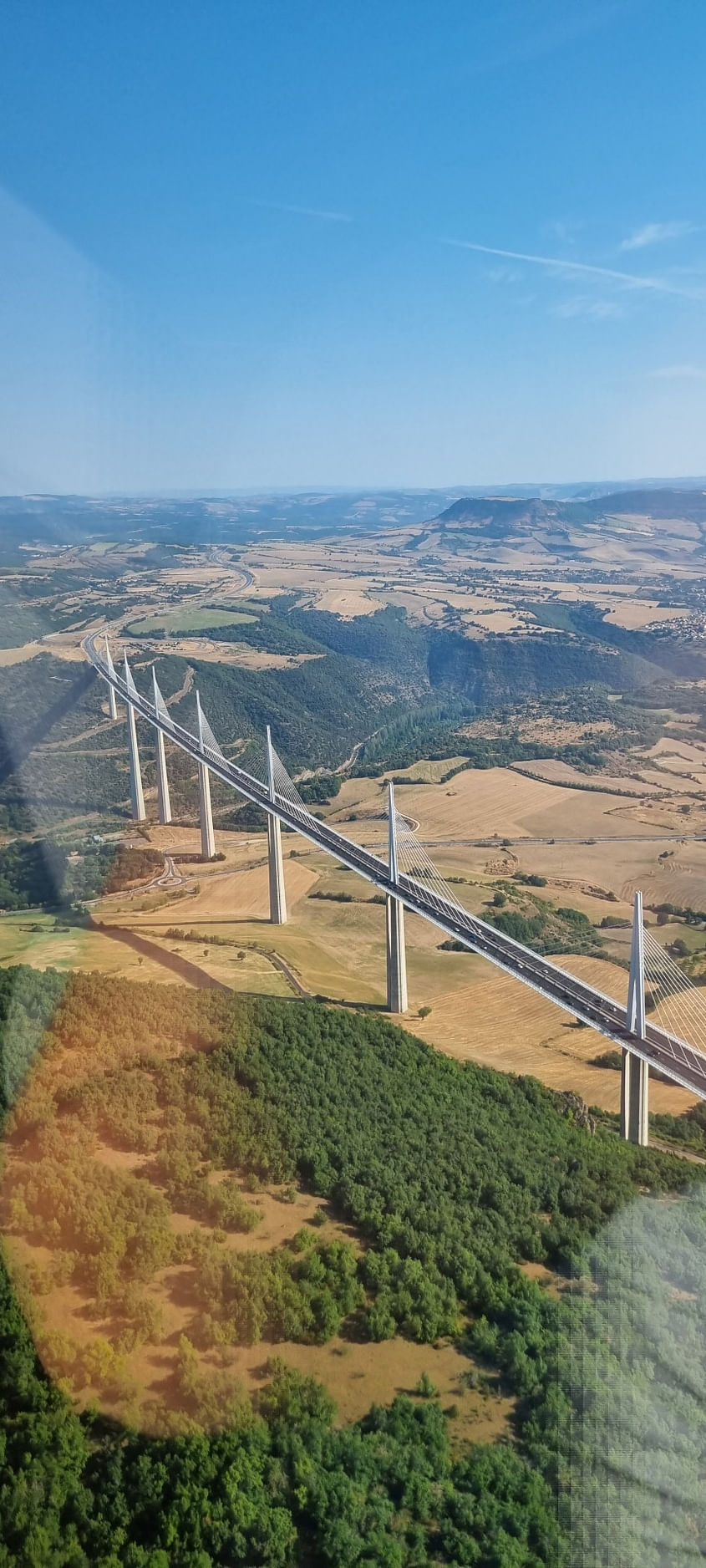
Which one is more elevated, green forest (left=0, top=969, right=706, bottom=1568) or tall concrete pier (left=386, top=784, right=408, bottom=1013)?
green forest (left=0, top=969, right=706, bottom=1568)

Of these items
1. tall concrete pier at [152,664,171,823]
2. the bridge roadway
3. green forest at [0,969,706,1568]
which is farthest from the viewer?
tall concrete pier at [152,664,171,823]

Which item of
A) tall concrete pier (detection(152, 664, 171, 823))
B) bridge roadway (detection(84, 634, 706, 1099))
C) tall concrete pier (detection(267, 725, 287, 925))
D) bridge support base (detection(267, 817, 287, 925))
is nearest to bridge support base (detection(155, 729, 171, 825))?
tall concrete pier (detection(152, 664, 171, 823))

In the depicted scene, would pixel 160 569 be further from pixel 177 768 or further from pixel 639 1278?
pixel 639 1278

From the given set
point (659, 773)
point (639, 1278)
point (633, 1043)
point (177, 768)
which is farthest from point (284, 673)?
point (639, 1278)

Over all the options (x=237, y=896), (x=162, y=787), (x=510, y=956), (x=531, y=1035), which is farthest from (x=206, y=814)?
(x=510, y=956)

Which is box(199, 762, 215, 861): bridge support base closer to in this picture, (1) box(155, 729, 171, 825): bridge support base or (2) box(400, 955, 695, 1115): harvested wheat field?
(1) box(155, 729, 171, 825): bridge support base
